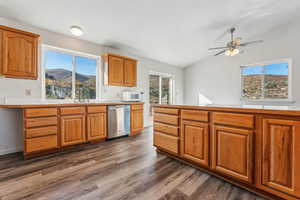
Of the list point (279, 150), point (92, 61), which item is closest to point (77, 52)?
point (92, 61)

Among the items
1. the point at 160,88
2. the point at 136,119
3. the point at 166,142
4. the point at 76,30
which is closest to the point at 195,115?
the point at 166,142

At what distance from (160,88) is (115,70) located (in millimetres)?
2308

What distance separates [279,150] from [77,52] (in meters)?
4.09

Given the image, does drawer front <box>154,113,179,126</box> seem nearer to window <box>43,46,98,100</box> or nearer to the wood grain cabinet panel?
the wood grain cabinet panel

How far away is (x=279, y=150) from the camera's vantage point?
1320 millimetres

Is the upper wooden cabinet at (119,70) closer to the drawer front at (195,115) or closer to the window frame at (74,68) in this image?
the window frame at (74,68)

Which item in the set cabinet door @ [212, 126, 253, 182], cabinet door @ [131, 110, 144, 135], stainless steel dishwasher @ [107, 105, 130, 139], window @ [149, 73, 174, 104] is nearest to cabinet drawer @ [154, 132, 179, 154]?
cabinet door @ [212, 126, 253, 182]

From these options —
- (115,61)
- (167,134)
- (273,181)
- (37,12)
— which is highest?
(37,12)

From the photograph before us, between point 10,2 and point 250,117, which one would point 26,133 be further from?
point 250,117

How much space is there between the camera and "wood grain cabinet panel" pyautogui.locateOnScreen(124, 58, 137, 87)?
159 inches

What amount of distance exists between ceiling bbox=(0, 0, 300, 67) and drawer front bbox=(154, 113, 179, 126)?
6.85 ft

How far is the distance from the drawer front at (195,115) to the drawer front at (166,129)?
0.27 metres

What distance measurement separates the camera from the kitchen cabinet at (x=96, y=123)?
3043mm

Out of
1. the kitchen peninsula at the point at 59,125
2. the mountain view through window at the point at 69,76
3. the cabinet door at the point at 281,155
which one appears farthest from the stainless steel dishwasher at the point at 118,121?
the cabinet door at the point at 281,155
